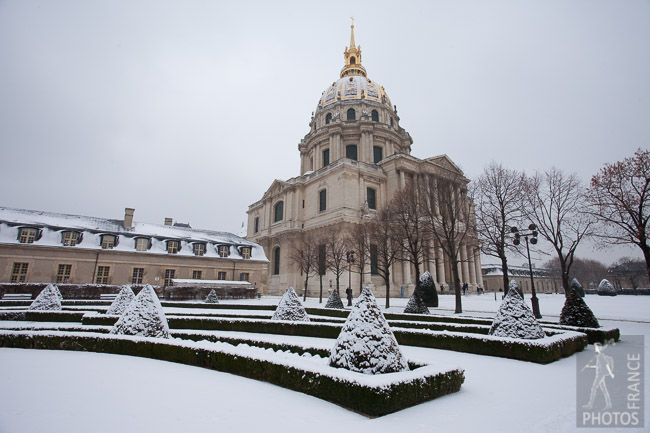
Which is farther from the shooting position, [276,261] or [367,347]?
[276,261]

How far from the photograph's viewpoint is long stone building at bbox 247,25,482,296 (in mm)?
41344

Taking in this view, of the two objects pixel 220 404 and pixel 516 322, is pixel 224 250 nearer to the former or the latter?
pixel 516 322

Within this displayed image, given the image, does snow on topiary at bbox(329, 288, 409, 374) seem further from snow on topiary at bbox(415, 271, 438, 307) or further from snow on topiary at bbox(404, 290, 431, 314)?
snow on topiary at bbox(415, 271, 438, 307)

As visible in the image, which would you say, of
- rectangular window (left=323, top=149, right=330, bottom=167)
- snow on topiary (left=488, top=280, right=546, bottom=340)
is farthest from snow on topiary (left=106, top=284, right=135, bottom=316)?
rectangular window (left=323, top=149, right=330, bottom=167)

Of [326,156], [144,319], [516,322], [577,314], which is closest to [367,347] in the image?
[516,322]

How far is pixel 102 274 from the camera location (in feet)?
93.9

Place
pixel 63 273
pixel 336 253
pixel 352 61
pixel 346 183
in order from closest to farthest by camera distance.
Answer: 1. pixel 63 273
2. pixel 336 253
3. pixel 346 183
4. pixel 352 61

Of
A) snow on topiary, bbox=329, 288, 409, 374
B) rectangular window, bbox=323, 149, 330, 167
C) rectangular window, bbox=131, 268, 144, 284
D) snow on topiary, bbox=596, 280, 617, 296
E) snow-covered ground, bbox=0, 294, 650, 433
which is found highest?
rectangular window, bbox=323, 149, 330, 167

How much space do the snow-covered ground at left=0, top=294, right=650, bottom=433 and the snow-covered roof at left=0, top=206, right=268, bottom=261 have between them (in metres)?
25.4

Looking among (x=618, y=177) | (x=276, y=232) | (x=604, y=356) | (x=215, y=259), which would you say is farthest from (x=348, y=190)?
(x=604, y=356)

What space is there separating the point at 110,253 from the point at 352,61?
188 feet

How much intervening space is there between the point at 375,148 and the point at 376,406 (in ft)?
171

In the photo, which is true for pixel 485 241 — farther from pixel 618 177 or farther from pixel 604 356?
pixel 604 356

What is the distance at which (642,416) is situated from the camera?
14.4 feet
